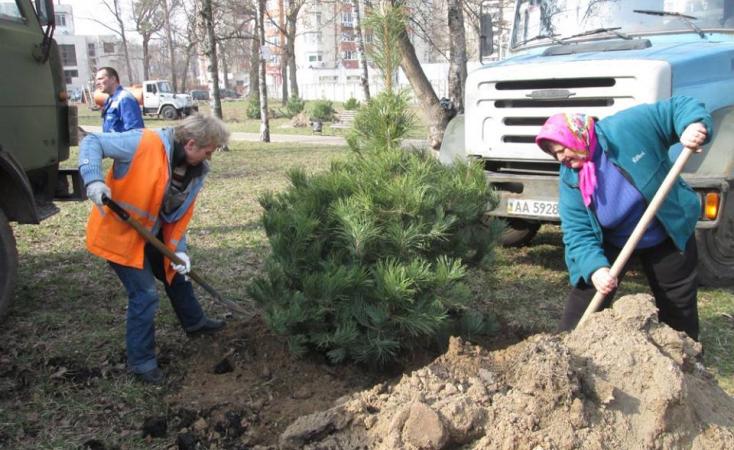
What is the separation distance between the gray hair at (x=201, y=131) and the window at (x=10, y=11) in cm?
213

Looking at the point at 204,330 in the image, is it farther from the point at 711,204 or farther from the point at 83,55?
the point at 83,55

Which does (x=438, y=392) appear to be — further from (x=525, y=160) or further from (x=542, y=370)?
(x=525, y=160)

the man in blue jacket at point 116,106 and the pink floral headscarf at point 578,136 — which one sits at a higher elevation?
the man in blue jacket at point 116,106

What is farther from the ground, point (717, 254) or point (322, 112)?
point (322, 112)

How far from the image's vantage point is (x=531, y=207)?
512 centimetres

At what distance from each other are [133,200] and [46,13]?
250 centimetres

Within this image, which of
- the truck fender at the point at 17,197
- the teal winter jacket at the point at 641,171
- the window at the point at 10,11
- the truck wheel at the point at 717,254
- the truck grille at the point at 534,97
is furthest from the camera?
the truck wheel at the point at 717,254

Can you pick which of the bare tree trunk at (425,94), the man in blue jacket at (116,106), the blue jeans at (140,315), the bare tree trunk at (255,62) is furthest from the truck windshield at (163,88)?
the blue jeans at (140,315)

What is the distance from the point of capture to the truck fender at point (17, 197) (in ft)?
14.6

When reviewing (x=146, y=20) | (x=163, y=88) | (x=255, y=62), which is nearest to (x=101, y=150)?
(x=255, y=62)

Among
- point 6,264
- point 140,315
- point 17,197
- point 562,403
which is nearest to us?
point 562,403

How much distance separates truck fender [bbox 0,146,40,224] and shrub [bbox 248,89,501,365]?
2062mm

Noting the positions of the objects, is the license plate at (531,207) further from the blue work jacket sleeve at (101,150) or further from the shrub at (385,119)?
the blue work jacket sleeve at (101,150)

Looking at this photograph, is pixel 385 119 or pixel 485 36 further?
pixel 485 36
